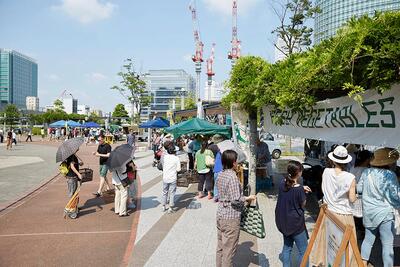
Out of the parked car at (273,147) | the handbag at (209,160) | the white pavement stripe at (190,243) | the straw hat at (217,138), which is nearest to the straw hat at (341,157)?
the white pavement stripe at (190,243)

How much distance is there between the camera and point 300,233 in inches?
167

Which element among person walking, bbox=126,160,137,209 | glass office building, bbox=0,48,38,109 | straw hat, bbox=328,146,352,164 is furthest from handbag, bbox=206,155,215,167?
glass office building, bbox=0,48,38,109

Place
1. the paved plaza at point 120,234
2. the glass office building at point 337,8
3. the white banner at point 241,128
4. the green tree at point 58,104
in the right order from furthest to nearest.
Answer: the green tree at point 58,104
the glass office building at point 337,8
the white banner at point 241,128
the paved plaza at point 120,234

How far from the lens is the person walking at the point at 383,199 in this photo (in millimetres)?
4230

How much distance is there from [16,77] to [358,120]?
164347 millimetres

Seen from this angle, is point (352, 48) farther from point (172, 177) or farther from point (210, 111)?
point (210, 111)

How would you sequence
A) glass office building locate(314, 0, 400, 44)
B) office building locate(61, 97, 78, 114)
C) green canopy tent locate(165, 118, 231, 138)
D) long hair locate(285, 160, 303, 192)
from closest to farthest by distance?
long hair locate(285, 160, 303, 192) < green canopy tent locate(165, 118, 231, 138) < glass office building locate(314, 0, 400, 44) < office building locate(61, 97, 78, 114)

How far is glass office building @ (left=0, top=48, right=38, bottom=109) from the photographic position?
13612 centimetres

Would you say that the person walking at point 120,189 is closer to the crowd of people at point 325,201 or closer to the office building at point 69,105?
the crowd of people at point 325,201

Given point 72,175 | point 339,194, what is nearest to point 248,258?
point 339,194

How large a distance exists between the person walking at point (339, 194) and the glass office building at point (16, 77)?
151 m

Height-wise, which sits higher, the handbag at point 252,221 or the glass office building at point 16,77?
the glass office building at point 16,77

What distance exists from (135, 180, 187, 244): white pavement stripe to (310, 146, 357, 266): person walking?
316cm

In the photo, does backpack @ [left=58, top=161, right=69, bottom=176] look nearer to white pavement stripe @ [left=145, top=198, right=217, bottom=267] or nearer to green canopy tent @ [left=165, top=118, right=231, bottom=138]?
white pavement stripe @ [left=145, top=198, right=217, bottom=267]
